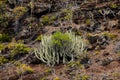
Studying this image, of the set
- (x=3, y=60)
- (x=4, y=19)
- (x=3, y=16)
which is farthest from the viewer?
(x=3, y=16)

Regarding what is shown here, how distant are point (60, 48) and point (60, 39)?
43 centimetres

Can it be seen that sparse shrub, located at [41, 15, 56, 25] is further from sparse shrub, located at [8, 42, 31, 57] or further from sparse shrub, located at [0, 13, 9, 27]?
sparse shrub, located at [8, 42, 31, 57]

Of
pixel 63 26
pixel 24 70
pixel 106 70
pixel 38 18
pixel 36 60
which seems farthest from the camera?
pixel 38 18

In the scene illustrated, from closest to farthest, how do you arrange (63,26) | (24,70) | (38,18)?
(24,70) < (63,26) < (38,18)

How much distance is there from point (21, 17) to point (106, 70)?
10.8 meters

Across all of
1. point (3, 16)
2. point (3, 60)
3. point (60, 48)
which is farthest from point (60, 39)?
point (3, 16)

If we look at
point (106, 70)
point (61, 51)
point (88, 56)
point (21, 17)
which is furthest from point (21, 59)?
point (21, 17)

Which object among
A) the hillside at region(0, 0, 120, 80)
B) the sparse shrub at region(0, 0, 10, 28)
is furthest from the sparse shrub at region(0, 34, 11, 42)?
the sparse shrub at region(0, 0, 10, 28)

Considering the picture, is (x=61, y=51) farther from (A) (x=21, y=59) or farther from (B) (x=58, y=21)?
(B) (x=58, y=21)

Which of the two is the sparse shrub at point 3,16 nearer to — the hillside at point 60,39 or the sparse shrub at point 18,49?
the hillside at point 60,39

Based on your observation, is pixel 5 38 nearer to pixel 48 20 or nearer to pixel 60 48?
pixel 48 20

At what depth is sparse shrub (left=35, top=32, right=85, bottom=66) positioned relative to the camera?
15.4m

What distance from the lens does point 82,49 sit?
1568cm

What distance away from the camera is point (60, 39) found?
→ 51.3 feet
